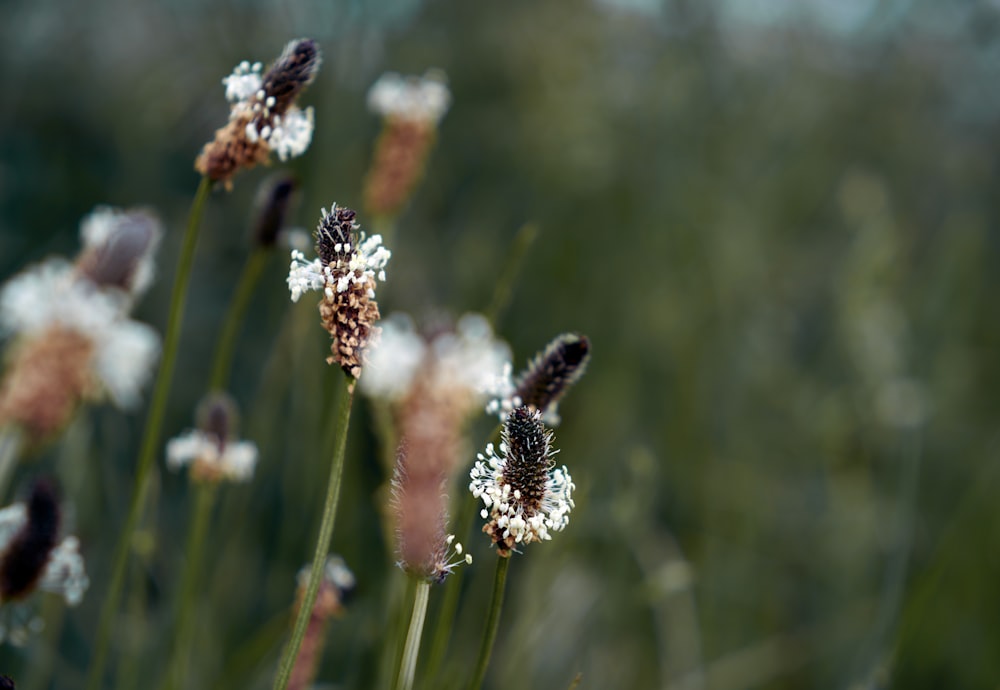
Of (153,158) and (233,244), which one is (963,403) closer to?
(233,244)

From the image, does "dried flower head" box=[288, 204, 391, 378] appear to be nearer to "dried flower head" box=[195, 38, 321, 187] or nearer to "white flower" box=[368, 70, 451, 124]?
"dried flower head" box=[195, 38, 321, 187]

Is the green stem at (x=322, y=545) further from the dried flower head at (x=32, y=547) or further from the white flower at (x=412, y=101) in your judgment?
the white flower at (x=412, y=101)

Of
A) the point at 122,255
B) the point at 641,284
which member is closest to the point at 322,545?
→ the point at 122,255

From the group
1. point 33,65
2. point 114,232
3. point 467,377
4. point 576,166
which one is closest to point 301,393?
point 114,232

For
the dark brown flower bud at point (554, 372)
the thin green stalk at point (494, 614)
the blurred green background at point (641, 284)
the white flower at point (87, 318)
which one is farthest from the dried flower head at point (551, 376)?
the blurred green background at point (641, 284)

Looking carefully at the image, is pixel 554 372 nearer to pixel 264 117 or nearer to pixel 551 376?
pixel 551 376
